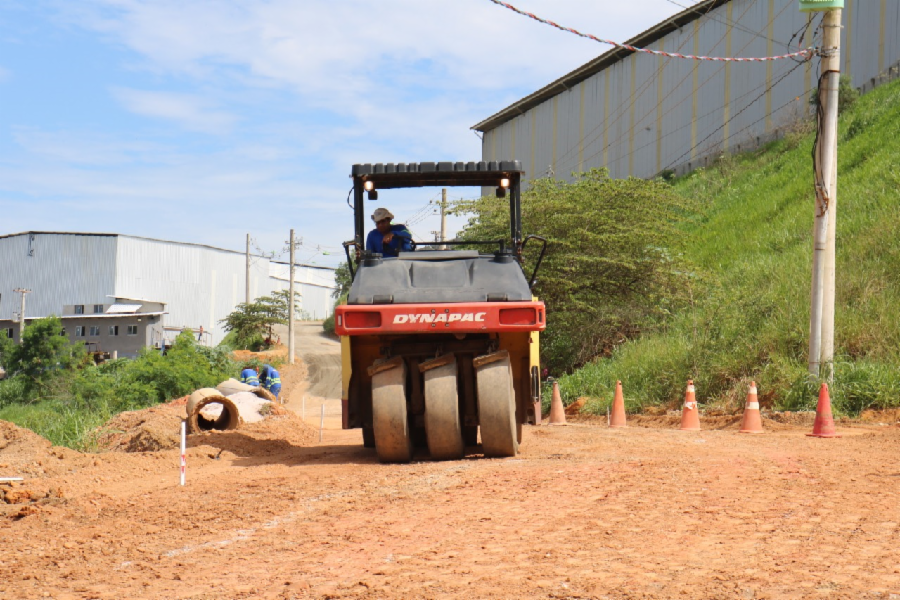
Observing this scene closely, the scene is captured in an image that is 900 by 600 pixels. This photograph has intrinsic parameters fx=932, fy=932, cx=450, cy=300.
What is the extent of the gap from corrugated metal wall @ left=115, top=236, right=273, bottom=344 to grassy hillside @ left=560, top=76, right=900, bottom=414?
47.9 meters

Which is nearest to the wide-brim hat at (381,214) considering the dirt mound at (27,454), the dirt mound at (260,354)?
the dirt mound at (27,454)

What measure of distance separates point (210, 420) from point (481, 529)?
1040cm

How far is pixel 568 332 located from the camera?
22.6 m

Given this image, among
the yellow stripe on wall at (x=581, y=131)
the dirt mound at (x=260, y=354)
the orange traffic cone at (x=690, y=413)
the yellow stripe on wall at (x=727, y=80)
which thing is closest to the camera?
the orange traffic cone at (x=690, y=413)

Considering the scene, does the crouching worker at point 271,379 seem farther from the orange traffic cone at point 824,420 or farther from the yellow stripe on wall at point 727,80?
the yellow stripe on wall at point 727,80

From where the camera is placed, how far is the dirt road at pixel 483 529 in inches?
171

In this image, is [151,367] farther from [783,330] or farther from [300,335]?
[300,335]

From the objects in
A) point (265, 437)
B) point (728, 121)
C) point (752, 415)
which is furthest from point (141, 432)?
point (728, 121)

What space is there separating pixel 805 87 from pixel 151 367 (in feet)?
77.6

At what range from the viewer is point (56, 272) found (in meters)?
66.1

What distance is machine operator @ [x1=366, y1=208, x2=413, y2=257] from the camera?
9.36 metres

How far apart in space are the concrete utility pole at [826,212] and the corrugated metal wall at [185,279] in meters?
57.9

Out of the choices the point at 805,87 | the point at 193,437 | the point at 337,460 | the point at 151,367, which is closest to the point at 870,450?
the point at 337,460

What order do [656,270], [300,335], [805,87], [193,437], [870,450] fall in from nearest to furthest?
[870,450], [193,437], [656,270], [805,87], [300,335]
